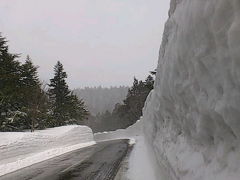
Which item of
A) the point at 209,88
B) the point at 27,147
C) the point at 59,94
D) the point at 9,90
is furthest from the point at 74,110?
the point at 209,88

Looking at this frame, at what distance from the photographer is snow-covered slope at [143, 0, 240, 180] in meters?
3.27

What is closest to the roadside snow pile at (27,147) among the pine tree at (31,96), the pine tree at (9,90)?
the pine tree at (31,96)

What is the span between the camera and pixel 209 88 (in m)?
3.96

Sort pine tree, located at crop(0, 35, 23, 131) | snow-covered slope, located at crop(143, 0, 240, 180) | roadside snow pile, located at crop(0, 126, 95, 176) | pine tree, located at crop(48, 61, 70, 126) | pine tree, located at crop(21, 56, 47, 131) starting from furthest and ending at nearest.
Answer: pine tree, located at crop(48, 61, 70, 126), pine tree, located at crop(21, 56, 47, 131), pine tree, located at crop(0, 35, 23, 131), roadside snow pile, located at crop(0, 126, 95, 176), snow-covered slope, located at crop(143, 0, 240, 180)

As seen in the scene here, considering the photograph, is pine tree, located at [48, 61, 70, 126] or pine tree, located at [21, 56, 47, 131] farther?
pine tree, located at [48, 61, 70, 126]

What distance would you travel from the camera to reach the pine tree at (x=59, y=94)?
4297 centimetres

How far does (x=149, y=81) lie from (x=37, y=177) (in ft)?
174

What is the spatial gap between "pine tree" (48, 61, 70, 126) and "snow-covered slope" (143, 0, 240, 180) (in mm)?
37845

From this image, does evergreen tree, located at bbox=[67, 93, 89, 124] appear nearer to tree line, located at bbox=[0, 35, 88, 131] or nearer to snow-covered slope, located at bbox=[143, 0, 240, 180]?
tree line, located at bbox=[0, 35, 88, 131]

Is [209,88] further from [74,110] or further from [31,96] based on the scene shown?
[74,110]

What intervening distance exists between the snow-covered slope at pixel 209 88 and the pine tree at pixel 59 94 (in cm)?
3785

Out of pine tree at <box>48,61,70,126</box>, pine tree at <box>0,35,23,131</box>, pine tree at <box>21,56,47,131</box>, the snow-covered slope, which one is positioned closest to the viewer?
the snow-covered slope

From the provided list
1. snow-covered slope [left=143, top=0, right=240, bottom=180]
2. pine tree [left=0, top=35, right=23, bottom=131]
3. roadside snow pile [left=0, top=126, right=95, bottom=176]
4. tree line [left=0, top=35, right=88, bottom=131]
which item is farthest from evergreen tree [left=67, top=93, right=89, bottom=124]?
snow-covered slope [left=143, top=0, right=240, bottom=180]

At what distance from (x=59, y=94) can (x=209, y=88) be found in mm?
41844
